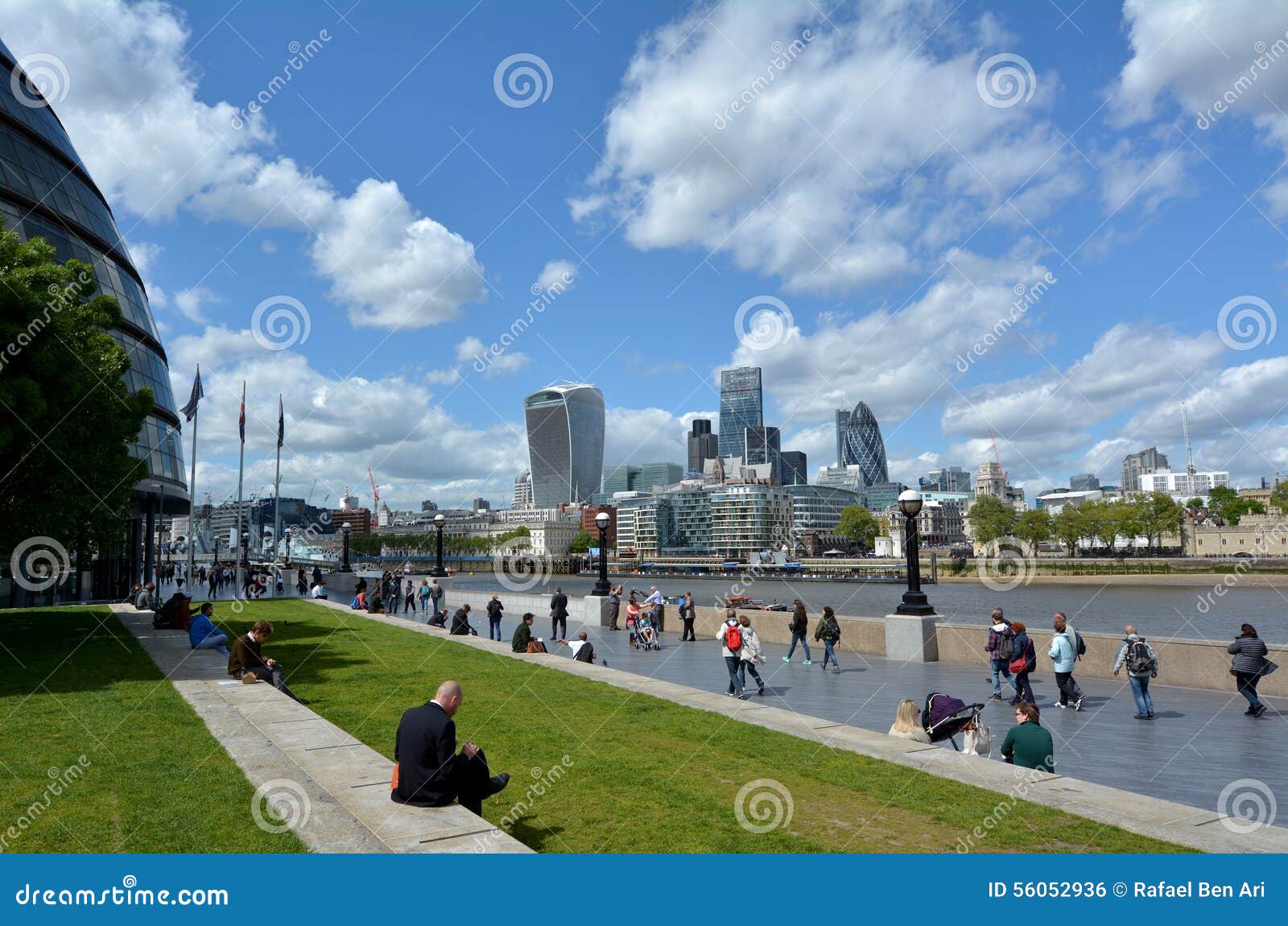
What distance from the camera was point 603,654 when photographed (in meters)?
23.0

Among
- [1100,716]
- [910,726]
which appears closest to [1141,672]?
[1100,716]

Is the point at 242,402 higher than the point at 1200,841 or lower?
higher

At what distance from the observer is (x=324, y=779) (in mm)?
7309

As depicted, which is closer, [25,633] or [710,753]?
[710,753]

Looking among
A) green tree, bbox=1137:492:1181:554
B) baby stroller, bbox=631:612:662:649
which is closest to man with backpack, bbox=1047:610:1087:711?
baby stroller, bbox=631:612:662:649

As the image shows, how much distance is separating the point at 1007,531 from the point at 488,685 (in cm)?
17389

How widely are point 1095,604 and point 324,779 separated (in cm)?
8838

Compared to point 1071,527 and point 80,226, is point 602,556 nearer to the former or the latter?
point 80,226

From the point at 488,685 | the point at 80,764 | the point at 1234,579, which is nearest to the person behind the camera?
the point at 80,764

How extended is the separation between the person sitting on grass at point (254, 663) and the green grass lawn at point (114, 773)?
3.62 ft

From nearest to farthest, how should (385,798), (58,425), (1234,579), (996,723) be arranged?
(385,798) < (996,723) < (58,425) < (1234,579)

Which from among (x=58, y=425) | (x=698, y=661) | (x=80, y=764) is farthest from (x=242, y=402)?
A: (x=80, y=764)

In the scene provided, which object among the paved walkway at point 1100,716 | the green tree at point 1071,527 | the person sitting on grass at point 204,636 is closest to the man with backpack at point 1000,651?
the paved walkway at point 1100,716

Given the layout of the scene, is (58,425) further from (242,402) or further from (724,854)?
(242,402)
